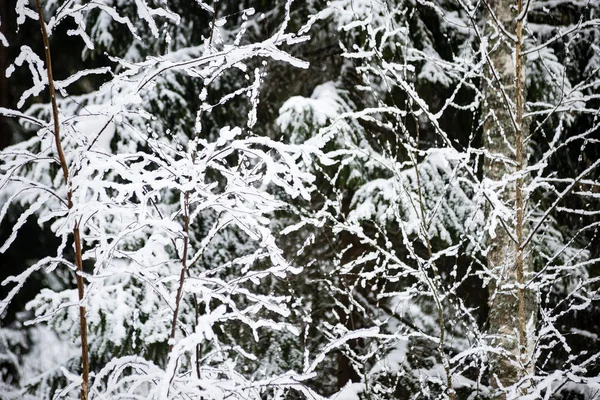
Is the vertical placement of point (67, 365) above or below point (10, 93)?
below

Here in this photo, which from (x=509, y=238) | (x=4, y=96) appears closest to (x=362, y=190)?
(x=509, y=238)

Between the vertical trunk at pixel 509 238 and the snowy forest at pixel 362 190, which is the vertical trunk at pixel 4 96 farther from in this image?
the vertical trunk at pixel 509 238

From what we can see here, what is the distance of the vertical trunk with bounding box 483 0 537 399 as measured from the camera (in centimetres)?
217

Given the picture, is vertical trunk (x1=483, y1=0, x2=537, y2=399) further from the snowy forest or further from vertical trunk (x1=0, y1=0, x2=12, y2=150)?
vertical trunk (x1=0, y1=0, x2=12, y2=150)

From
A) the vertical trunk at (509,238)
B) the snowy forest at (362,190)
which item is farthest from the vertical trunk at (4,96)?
the vertical trunk at (509,238)

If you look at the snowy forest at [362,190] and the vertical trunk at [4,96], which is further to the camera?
the vertical trunk at [4,96]

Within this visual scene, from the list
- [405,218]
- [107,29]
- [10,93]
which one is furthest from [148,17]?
[10,93]

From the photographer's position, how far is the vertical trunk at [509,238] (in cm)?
217

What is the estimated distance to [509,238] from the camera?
2869 mm

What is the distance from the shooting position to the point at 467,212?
4.35 metres

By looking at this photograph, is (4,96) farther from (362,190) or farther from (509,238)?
(509,238)

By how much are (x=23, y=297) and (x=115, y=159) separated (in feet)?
20.0

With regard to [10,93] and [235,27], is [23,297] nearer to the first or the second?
[10,93]

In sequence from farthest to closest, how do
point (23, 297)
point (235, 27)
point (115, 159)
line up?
point (23, 297)
point (235, 27)
point (115, 159)
